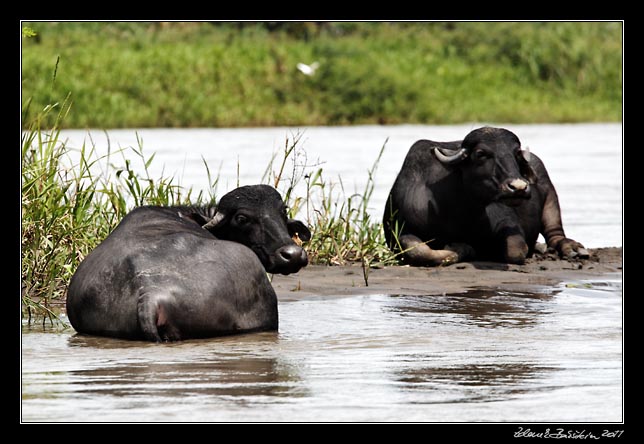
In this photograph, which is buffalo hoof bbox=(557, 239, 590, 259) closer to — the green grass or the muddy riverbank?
the muddy riverbank

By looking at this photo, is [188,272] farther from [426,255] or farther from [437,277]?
[426,255]

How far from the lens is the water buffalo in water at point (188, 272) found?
27.6 feet

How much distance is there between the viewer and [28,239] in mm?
10484

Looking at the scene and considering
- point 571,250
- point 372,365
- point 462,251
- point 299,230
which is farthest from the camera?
point 571,250

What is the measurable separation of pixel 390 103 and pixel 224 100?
484 cm

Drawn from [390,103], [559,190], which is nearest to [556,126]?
[390,103]

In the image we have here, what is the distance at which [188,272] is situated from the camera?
852cm

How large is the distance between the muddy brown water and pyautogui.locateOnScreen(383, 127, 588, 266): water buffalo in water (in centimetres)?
233

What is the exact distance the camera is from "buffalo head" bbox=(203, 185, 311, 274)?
9141mm

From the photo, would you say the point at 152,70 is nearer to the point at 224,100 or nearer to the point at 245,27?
the point at 224,100

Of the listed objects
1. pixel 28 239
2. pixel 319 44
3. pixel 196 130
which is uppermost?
pixel 319 44

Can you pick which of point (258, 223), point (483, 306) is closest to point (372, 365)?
point (258, 223)

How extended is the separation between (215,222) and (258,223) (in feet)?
0.93
